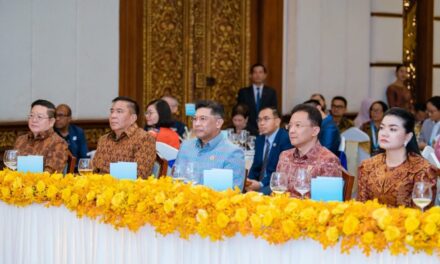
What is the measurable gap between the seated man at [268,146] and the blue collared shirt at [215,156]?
0.95m

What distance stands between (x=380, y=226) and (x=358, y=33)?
8490mm

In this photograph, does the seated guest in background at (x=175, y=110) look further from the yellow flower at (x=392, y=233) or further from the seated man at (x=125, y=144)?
the yellow flower at (x=392, y=233)

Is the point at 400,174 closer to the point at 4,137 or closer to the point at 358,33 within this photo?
the point at 4,137

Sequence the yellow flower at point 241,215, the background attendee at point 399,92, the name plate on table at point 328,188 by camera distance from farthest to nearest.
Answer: the background attendee at point 399,92, the name plate on table at point 328,188, the yellow flower at point 241,215

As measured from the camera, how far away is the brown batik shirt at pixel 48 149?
611 cm

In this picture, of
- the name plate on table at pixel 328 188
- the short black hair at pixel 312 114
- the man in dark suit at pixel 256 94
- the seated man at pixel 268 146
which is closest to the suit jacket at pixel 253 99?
the man in dark suit at pixel 256 94

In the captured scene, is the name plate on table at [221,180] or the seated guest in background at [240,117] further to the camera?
the seated guest in background at [240,117]

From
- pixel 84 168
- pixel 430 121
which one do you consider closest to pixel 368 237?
pixel 84 168

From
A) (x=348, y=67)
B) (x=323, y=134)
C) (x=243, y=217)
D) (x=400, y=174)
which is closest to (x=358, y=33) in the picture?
(x=348, y=67)

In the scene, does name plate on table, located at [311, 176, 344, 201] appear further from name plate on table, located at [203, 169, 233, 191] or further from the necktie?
the necktie

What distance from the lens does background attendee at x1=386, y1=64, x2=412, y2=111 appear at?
1190 centimetres

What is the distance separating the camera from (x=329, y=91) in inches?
457

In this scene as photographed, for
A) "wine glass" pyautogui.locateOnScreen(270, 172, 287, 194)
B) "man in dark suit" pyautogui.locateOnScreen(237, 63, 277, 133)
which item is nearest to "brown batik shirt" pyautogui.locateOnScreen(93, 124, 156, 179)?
"wine glass" pyautogui.locateOnScreen(270, 172, 287, 194)

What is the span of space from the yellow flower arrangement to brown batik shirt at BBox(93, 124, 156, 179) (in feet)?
3.73
